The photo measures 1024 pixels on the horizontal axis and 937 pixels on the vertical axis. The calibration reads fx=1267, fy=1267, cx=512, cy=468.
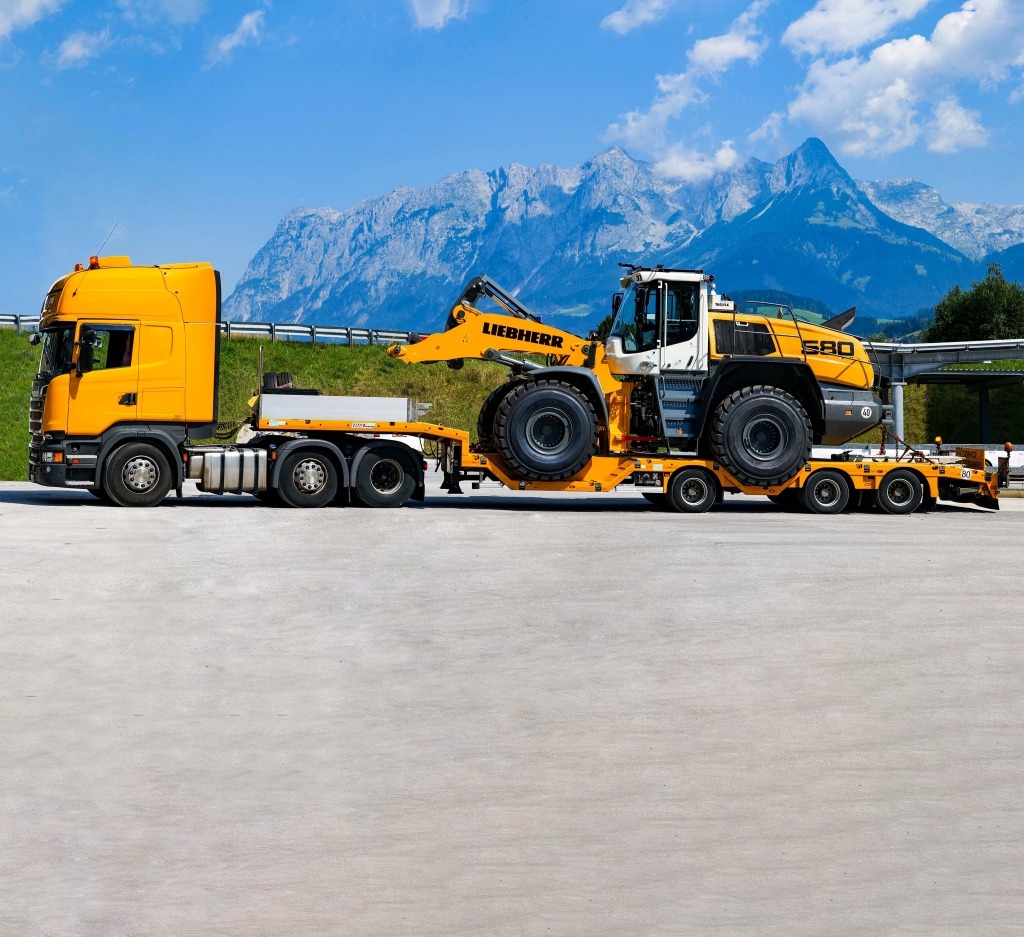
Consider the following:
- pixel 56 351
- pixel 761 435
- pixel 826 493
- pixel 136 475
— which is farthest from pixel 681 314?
pixel 56 351

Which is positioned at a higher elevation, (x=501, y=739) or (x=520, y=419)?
(x=520, y=419)

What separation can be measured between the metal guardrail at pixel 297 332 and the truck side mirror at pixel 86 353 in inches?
1291

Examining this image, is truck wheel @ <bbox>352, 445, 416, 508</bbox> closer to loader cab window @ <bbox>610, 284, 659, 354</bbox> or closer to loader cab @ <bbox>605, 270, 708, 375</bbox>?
loader cab @ <bbox>605, 270, 708, 375</bbox>

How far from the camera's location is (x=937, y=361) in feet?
190

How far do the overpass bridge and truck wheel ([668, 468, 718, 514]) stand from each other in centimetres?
3660

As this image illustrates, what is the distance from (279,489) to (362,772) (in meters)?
15.0

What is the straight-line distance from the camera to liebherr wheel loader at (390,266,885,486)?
70.4 ft

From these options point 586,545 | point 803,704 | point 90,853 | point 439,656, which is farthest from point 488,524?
point 90,853

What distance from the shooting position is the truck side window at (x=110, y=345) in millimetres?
21000

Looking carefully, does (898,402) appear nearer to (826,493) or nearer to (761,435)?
(826,493)

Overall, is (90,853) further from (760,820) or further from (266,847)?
(760,820)

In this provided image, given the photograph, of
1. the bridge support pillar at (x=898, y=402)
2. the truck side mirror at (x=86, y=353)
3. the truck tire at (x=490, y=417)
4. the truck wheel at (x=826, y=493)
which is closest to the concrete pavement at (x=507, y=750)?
the truck side mirror at (x=86, y=353)

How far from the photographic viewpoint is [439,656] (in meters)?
9.64

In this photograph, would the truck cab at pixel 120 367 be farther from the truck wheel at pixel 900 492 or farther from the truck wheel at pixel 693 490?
the truck wheel at pixel 900 492
